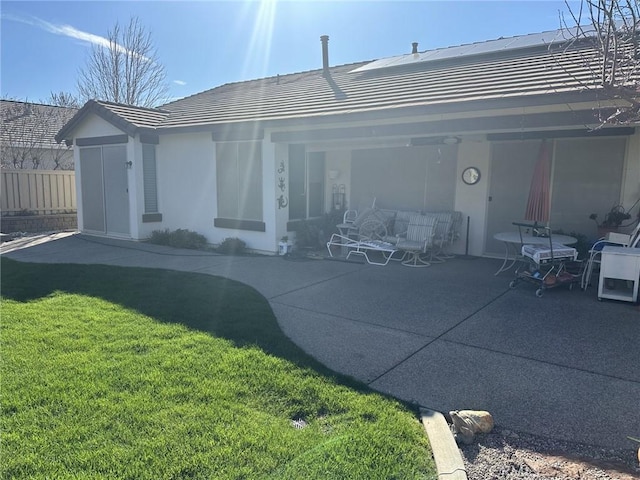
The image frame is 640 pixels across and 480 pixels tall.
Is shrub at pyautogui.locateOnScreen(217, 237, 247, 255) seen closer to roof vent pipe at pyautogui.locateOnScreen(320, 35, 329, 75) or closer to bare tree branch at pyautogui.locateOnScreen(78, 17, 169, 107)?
roof vent pipe at pyautogui.locateOnScreen(320, 35, 329, 75)

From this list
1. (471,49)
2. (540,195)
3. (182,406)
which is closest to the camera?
(182,406)

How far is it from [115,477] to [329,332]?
2793mm

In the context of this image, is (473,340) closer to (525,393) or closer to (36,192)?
(525,393)

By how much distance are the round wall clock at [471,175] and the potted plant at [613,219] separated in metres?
2.44

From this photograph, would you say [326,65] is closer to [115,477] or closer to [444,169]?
[444,169]

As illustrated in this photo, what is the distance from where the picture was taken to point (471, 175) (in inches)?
380

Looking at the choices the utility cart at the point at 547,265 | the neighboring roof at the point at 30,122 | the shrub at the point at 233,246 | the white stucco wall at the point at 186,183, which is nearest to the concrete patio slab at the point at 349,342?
the utility cart at the point at 547,265

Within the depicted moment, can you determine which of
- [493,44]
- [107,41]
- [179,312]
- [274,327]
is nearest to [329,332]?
[274,327]

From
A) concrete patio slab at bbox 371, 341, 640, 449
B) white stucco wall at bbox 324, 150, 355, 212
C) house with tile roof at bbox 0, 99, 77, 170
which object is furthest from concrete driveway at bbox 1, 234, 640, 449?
house with tile roof at bbox 0, 99, 77, 170

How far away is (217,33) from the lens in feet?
41.4

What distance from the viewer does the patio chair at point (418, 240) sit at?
8.60 meters

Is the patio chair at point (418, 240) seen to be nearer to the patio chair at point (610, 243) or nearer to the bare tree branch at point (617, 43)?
the patio chair at point (610, 243)

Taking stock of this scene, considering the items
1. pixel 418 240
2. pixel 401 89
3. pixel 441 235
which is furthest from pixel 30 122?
pixel 441 235

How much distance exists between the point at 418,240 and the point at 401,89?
3.06 m
